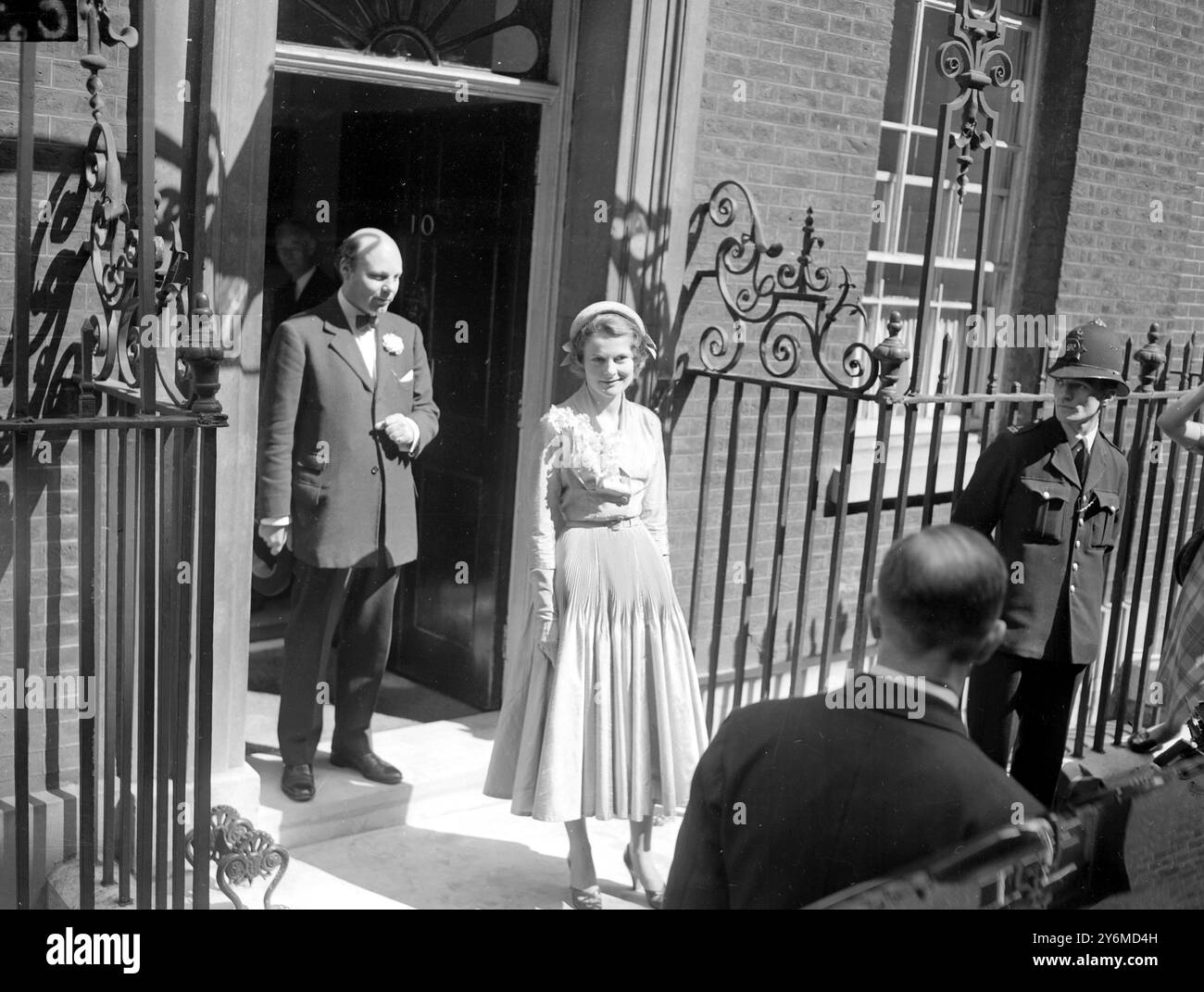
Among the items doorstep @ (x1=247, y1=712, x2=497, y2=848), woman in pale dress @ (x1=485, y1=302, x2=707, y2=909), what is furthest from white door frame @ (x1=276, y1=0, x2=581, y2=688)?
woman in pale dress @ (x1=485, y1=302, x2=707, y2=909)

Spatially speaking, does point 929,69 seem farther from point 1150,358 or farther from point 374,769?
point 374,769

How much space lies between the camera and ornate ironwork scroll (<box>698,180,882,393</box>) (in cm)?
487

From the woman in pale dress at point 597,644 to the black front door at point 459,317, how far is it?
1.32 meters

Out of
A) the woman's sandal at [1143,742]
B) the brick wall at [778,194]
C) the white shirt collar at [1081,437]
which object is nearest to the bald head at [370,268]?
the brick wall at [778,194]

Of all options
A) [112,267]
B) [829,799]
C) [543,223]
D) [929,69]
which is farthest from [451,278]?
[829,799]

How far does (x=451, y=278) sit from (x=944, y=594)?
3849 millimetres

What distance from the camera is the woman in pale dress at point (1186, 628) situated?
461 centimetres

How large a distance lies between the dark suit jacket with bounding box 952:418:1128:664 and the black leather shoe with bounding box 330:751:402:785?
232 cm

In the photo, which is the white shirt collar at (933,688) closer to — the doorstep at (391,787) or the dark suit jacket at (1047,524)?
the dark suit jacket at (1047,524)

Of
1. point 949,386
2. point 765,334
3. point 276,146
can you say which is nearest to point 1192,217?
point 949,386

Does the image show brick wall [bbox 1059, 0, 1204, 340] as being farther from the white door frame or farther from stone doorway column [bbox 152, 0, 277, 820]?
stone doorway column [bbox 152, 0, 277, 820]

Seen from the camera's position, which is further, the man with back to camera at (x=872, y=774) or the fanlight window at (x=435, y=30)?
the fanlight window at (x=435, y=30)

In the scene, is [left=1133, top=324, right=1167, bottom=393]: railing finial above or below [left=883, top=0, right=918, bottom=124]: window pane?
below

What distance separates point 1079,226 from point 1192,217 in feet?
4.80
